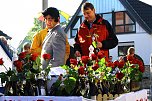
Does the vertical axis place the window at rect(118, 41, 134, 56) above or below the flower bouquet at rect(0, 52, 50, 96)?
above

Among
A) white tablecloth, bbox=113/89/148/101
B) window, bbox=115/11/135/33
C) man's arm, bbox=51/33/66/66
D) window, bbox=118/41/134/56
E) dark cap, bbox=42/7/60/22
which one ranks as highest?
window, bbox=115/11/135/33

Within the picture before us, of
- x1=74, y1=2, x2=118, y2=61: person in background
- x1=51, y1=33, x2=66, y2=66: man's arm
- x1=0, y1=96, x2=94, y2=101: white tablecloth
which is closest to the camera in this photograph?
x1=0, y1=96, x2=94, y2=101: white tablecloth

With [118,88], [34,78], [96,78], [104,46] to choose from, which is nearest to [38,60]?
[34,78]

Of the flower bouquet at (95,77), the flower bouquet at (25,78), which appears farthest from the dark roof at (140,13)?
the flower bouquet at (25,78)

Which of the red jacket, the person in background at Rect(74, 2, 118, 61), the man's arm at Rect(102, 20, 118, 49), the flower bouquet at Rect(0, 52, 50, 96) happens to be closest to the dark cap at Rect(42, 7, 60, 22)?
the person in background at Rect(74, 2, 118, 61)

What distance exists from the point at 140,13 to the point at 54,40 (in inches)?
1116

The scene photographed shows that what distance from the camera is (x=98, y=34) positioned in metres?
4.96

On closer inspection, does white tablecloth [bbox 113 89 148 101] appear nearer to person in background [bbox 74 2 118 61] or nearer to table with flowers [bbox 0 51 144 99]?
table with flowers [bbox 0 51 144 99]

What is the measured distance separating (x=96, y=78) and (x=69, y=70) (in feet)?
0.77

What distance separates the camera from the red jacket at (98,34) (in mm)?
4973

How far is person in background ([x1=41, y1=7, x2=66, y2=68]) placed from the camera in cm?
450

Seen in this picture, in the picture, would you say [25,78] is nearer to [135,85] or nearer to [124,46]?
[135,85]

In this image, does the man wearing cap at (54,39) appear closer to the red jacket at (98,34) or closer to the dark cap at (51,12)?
the dark cap at (51,12)

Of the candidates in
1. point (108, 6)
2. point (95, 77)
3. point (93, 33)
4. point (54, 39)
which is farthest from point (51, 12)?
point (108, 6)
